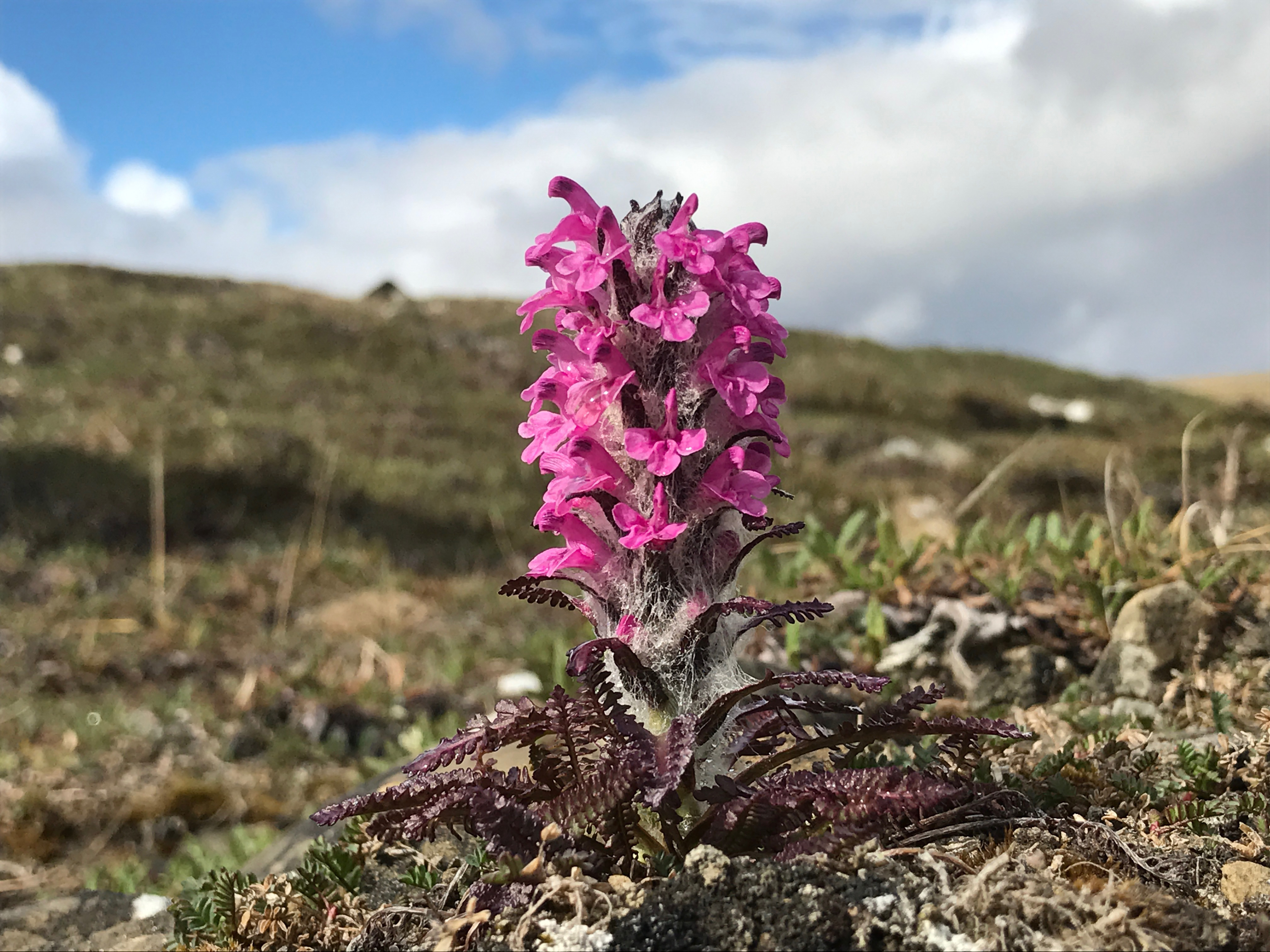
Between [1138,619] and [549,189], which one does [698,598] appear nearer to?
[549,189]

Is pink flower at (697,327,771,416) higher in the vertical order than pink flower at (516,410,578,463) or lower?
higher

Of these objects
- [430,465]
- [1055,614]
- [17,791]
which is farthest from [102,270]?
[1055,614]

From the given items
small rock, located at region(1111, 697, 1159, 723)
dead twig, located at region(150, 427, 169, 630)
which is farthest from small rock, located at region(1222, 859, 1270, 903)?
dead twig, located at region(150, 427, 169, 630)

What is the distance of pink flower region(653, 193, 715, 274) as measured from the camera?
7.30 ft

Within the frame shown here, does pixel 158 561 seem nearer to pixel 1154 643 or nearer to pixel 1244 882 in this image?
pixel 1154 643

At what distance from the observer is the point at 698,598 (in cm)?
237

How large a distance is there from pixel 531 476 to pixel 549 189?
17077 mm

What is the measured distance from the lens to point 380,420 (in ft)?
69.9

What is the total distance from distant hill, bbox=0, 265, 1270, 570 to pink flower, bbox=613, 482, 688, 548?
20.7 ft

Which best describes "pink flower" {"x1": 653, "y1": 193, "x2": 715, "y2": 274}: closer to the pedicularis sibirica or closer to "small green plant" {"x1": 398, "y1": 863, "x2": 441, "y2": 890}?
the pedicularis sibirica

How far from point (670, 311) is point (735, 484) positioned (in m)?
0.43

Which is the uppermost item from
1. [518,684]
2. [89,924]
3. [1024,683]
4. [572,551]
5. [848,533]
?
[572,551]

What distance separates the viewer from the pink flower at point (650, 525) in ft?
7.44

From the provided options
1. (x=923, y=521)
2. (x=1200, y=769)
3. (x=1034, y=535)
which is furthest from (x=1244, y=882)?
(x=923, y=521)
